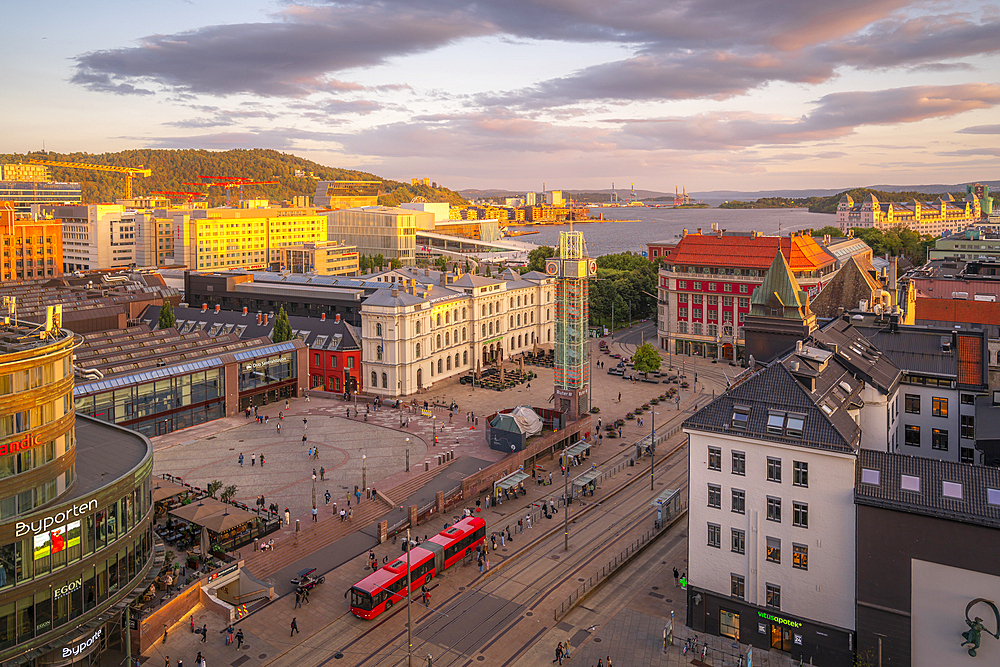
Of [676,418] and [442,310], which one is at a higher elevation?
[442,310]

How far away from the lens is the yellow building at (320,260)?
565 ft

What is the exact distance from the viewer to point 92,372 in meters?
46.2

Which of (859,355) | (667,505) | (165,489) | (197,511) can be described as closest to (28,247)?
(165,489)

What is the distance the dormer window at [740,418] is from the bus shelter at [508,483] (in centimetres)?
2525

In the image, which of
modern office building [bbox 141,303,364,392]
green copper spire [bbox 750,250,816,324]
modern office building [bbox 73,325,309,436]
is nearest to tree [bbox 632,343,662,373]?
modern office building [bbox 141,303,364,392]

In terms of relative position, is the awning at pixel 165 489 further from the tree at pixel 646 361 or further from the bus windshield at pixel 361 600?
the tree at pixel 646 361

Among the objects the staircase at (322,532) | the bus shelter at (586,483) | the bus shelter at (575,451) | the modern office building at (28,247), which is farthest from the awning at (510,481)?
the modern office building at (28,247)

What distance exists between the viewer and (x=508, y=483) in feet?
204

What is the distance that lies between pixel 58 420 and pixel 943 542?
40.5m

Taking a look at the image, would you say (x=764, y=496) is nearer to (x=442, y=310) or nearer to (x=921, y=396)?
(x=921, y=396)

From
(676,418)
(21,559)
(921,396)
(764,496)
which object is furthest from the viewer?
(676,418)

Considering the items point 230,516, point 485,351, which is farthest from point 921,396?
point 485,351

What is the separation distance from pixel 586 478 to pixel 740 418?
79.7 feet

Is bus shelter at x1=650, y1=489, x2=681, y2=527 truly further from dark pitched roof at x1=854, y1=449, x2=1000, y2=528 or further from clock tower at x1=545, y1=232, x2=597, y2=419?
clock tower at x1=545, y1=232, x2=597, y2=419
